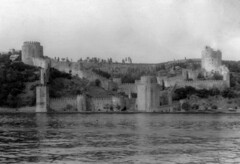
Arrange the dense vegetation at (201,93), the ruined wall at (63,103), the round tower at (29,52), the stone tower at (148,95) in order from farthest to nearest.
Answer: the round tower at (29,52) → the dense vegetation at (201,93) → the ruined wall at (63,103) → the stone tower at (148,95)

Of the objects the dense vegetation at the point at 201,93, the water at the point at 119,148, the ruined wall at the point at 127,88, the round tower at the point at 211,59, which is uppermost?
the round tower at the point at 211,59

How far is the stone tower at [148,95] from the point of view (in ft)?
410

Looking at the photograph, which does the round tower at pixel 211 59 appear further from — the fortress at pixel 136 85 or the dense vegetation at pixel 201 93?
the dense vegetation at pixel 201 93

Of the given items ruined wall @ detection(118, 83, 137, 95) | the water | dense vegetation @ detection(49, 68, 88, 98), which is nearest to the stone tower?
dense vegetation @ detection(49, 68, 88, 98)

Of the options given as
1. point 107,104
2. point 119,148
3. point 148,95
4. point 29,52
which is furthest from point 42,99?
point 119,148

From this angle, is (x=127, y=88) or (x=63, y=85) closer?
(x=63, y=85)

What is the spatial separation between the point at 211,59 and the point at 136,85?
86.8ft

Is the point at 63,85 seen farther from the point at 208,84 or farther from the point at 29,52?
the point at 208,84

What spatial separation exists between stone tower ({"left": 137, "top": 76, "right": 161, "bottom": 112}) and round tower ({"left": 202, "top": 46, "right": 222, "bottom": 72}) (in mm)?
36877

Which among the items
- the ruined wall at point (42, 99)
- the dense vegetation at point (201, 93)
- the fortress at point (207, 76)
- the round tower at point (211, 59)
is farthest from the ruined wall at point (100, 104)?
the round tower at point (211, 59)

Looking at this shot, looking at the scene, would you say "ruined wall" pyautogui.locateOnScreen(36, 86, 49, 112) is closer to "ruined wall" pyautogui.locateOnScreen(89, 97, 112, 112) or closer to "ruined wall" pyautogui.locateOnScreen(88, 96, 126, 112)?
"ruined wall" pyautogui.locateOnScreen(88, 96, 126, 112)

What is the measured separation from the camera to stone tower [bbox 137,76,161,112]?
410 ft

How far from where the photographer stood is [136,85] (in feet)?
476

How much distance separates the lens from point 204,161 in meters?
34.8
